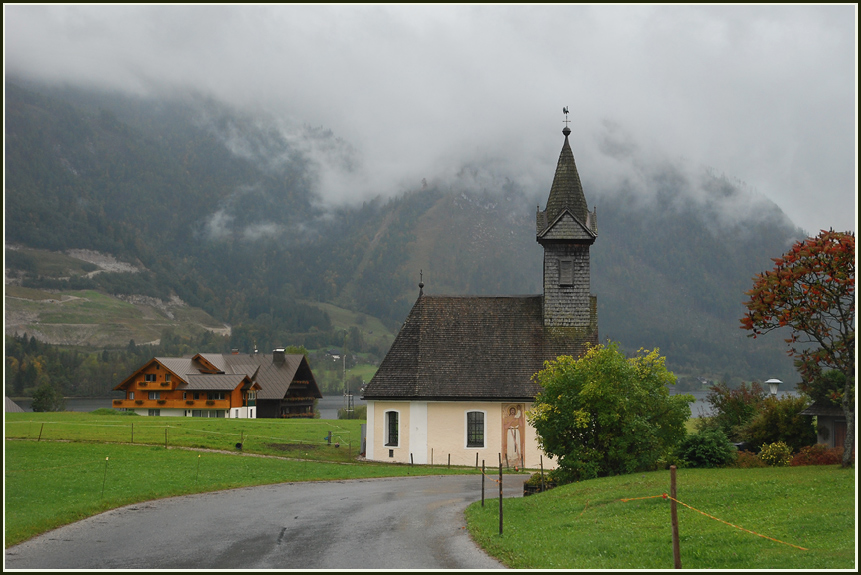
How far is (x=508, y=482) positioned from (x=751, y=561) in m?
20.2

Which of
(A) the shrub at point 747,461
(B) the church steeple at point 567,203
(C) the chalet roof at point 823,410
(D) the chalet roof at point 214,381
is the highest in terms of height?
(B) the church steeple at point 567,203

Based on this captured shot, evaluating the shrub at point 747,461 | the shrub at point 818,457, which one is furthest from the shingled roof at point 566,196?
the shrub at point 818,457

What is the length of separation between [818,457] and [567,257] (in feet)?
72.7

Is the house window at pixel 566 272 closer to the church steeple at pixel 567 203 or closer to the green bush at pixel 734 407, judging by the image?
the church steeple at pixel 567 203

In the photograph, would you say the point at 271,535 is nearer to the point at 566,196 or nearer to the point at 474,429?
the point at 474,429

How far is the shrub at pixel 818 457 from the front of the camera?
22203mm

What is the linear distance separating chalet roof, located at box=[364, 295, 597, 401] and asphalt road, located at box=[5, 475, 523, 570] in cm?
1390

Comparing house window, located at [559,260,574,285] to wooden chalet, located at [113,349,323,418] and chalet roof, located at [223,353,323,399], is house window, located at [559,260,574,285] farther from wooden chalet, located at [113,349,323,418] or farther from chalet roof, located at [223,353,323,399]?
chalet roof, located at [223,353,323,399]

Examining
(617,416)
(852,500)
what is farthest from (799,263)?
(617,416)

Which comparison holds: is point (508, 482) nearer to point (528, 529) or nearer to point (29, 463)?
point (528, 529)

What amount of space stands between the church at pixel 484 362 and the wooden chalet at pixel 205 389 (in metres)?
42.1

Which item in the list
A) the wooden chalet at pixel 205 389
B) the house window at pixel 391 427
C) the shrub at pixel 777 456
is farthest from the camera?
the wooden chalet at pixel 205 389

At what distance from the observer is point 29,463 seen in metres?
31.3

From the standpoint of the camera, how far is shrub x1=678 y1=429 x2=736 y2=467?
25.1 m
